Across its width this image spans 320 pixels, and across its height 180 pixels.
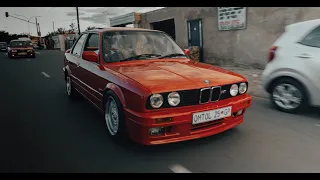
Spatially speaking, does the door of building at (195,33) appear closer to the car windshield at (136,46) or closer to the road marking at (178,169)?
the car windshield at (136,46)

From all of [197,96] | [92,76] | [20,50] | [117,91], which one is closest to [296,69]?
[197,96]

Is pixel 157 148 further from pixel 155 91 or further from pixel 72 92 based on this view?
pixel 72 92

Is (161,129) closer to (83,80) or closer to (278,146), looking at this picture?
(278,146)

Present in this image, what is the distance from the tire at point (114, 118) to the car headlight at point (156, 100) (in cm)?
46

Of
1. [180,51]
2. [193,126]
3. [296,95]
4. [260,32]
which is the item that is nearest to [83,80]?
[180,51]

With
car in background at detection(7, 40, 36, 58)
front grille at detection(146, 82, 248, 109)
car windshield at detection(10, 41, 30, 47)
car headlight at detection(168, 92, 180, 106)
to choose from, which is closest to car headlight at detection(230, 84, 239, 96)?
front grille at detection(146, 82, 248, 109)

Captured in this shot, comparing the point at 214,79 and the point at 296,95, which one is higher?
the point at 214,79

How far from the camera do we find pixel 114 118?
3514 millimetres

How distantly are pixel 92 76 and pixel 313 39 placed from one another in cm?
348

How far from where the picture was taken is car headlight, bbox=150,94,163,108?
113 inches

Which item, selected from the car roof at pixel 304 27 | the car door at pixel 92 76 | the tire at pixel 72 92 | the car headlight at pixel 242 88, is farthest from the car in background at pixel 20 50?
the car headlight at pixel 242 88

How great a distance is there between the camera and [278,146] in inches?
128
